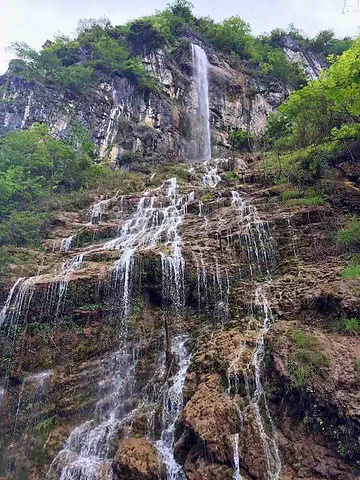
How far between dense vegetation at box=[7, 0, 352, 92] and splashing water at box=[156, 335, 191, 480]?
84.8 ft

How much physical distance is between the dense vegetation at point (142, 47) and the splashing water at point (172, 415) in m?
25.8

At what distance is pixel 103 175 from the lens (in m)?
21.8

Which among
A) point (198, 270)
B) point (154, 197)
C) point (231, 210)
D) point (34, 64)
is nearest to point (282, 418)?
point (198, 270)

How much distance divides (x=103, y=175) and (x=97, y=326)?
514 inches

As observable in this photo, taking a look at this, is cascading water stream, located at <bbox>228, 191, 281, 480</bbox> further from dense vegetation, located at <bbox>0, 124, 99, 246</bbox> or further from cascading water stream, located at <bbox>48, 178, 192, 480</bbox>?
dense vegetation, located at <bbox>0, 124, 99, 246</bbox>

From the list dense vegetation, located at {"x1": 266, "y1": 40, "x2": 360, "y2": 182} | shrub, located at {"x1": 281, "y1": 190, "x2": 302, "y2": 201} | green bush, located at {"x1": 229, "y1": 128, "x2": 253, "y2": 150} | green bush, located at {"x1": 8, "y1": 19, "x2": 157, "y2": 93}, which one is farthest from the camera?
green bush, located at {"x1": 8, "y1": 19, "x2": 157, "y2": 93}

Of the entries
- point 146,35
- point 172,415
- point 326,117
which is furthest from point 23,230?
point 146,35

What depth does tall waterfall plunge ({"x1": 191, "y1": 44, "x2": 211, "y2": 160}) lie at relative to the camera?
29859 millimetres

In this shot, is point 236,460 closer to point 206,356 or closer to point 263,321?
point 206,356

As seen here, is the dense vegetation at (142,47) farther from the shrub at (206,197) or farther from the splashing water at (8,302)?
the splashing water at (8,302)

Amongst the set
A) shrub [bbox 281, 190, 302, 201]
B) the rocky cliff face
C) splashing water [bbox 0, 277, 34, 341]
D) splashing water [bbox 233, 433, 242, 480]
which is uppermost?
the rocky cliff face

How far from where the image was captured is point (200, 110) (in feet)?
104

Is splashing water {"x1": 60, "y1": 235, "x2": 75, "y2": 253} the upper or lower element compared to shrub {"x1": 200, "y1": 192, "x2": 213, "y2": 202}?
lower

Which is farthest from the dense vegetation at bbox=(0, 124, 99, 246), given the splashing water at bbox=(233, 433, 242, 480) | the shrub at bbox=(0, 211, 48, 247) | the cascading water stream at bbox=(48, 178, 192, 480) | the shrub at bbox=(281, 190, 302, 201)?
the splashing water at bbox=(233, 433, 242, 480)
